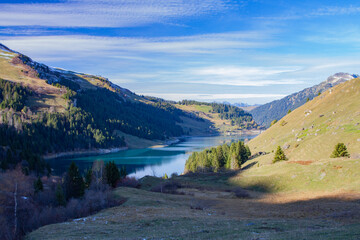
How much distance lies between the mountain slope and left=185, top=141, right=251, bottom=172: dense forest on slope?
401 inches

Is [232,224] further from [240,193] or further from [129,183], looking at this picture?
[129,183]

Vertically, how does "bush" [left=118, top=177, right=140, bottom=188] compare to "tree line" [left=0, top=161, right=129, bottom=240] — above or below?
below

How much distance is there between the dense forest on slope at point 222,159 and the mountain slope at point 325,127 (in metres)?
10.2

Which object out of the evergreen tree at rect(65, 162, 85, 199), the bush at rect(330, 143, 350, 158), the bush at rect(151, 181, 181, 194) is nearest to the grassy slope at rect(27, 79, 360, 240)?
the bush at rect(330, 143, 350, 158)

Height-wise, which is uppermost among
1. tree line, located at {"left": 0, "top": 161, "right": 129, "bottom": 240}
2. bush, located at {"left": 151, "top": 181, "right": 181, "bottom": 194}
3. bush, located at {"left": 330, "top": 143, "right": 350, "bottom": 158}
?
bush, located at {"left": 330, "top": 143, "right": 350, "bottom": 158}

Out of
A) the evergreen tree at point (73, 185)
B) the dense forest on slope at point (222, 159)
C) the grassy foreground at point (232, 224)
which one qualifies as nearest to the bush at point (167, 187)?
the evergreen tree at point (73, 185)

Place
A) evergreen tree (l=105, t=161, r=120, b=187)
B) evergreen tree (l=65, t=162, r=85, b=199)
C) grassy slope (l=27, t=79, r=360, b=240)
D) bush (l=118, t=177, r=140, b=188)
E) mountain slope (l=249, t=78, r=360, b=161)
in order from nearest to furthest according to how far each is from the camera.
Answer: grassy slope (l=27, t=79, r=360, b=240) < evergreen tree (l=65, t=162, r=85, b=199) < evergreen tree (l=105, t=161, r=120, b=187) < bush (l=118, t=177, r=140, b=188) < mountain slope (l=249, t=78, r=360, b=161)

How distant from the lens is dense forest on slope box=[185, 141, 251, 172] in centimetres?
9226

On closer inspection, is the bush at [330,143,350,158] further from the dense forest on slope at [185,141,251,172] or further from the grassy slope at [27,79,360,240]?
the dense forest on slope at [185,141,251,172]

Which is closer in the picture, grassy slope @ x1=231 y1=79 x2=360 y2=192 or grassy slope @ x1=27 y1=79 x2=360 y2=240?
grassy slope @ x1=27 y1=79 x2=360 y2=240

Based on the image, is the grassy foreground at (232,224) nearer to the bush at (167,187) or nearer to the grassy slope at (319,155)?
the grassy slope at (319,155)

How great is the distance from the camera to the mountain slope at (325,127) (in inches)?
2726

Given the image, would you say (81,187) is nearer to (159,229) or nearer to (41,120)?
(159,229)

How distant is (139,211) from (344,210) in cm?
2305
